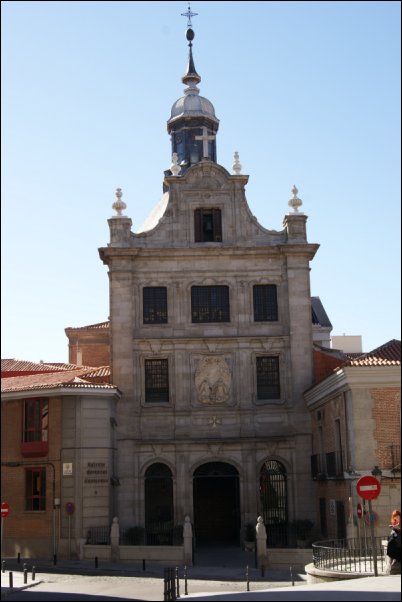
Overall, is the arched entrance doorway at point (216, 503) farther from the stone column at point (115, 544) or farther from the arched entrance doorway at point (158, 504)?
the stone column at point (115, 544)

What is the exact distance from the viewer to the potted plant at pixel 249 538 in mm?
37062

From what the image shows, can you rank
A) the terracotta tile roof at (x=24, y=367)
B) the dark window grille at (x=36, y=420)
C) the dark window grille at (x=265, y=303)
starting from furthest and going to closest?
the terracotta tile roof at (x=24, y=367), the dark window grille at (x=265, y=303), the dark window grille at (x=36, y=420)

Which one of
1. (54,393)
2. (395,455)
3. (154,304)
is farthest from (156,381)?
(395,455)

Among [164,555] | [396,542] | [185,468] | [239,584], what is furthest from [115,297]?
[396,542]

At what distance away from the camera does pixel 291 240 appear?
4106 cm

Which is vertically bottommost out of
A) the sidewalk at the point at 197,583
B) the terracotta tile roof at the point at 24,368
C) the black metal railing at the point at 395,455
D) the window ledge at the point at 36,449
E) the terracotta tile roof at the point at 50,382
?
the sidewalk at the point at 197,583

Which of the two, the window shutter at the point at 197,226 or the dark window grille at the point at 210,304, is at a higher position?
the window shutter at the point at 197,226

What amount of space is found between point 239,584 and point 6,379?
56.4 ft

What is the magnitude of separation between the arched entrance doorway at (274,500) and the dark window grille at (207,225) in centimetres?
1072

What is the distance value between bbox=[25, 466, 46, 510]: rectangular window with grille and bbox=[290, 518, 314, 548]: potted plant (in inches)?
424

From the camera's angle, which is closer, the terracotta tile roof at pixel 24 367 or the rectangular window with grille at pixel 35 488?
the rectangular window with grille at pixel 35 488

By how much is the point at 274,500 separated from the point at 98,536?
8.51 m

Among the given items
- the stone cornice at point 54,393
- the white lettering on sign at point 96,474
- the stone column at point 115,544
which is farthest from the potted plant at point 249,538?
the stone cornice at point 54,393

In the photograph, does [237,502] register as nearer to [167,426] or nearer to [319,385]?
[167,426]
